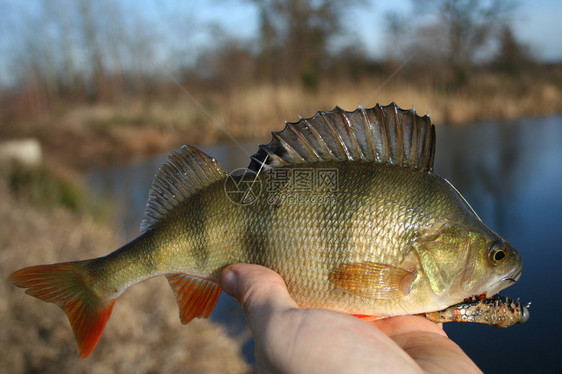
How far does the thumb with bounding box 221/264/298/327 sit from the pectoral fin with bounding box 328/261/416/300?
0.27 m

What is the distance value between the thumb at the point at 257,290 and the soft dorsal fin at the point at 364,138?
49 cm

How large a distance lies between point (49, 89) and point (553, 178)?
21954 millimetres

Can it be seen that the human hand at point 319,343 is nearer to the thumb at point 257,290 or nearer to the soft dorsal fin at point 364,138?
the thumb at point 257,290

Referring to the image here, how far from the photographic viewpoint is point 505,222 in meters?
6.54

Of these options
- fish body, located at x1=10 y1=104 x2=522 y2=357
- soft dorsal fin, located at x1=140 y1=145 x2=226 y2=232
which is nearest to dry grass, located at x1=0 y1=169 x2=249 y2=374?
fish body, located at x1=10 y1=104 x2=522 y2=357

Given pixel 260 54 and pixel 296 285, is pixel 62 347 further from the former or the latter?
pixel 260 54

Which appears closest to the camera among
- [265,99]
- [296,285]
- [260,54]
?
[296,285]

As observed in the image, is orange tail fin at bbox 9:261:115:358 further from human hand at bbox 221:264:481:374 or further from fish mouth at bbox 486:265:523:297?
fish mouth at bbox 486:265:523:297

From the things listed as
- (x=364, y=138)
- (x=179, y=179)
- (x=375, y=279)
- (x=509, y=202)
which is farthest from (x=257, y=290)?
(x=509, y=202)

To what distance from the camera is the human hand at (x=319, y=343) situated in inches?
53.9

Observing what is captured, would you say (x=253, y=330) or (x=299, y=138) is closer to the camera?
(x=253, y=330)

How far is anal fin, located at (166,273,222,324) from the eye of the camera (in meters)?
2.04

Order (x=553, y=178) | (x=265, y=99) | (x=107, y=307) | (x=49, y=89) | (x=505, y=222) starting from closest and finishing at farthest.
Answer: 1. (x=107, y=307)
2. (x=505, y=222)
3. (x=553, y=178)
4. (x=265, y=99)
5. (x=49, y=89)

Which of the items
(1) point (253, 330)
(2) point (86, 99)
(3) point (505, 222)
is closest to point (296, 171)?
(1) point (253, 330)
